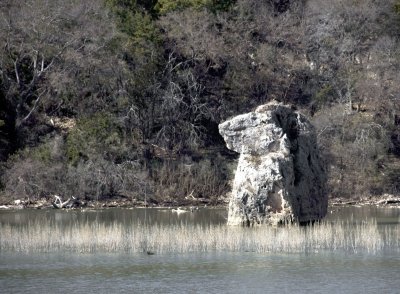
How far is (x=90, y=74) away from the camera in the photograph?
53.1 metres

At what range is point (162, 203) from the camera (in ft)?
151

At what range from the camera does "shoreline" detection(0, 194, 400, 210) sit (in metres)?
44.5

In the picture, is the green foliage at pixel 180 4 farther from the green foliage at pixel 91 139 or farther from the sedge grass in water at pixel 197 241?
the sedge grass in water at pixel 197 241

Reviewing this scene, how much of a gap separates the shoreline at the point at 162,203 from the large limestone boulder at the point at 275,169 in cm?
986

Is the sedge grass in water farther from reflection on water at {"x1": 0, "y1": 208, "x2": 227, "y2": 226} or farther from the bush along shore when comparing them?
the bush along shore

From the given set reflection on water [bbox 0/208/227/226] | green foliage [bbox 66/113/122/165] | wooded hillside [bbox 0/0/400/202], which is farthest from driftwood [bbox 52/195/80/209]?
green foliage [bbox 66/113/122/165]

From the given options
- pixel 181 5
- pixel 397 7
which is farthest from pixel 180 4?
pixel 397 7

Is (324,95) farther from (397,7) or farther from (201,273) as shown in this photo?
(201,273)

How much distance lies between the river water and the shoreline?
1576 cm

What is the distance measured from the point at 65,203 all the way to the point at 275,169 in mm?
13337

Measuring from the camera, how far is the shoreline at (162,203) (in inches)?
1753

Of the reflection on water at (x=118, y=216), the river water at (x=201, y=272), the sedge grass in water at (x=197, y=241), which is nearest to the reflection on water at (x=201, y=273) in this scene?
the river water at (x=201, y=272)

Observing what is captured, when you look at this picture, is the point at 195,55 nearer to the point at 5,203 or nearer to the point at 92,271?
the point at 5,203

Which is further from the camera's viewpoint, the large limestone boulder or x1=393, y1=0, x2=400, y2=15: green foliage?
x1=393, y1=0, x2=400, y2=15: green foliage
